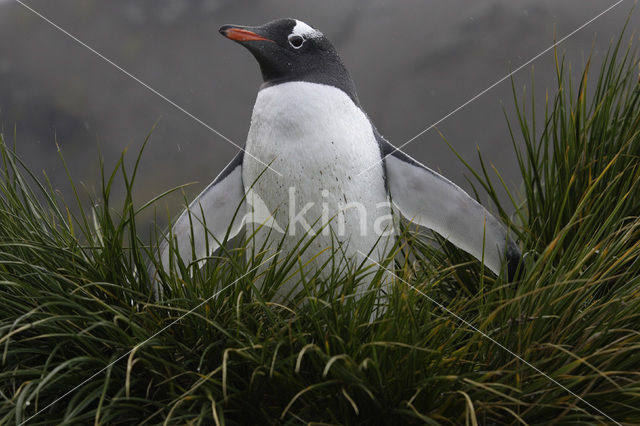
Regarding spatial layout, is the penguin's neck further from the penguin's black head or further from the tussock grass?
the tussock grass

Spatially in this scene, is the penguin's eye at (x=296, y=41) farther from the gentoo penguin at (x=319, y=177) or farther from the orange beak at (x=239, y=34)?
the orange beak at (x=239, y=34)

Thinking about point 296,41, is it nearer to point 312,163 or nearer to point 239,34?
point 239,34

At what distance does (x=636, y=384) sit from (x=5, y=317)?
5.40 feet

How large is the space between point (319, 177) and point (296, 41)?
0.58 metres

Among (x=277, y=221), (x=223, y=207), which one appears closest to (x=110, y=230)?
(x=277, y=221)

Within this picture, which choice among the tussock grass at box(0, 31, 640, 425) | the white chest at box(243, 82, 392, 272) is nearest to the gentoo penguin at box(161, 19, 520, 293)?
the white chest at box(243, 82, 392, 272)

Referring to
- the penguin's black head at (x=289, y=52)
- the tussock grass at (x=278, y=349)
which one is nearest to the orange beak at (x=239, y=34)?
the penguin's black head at (x=289, y=52)

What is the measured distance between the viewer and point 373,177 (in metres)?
2.46

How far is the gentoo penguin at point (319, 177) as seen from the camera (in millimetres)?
2293

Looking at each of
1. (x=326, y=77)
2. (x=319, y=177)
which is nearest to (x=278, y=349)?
(x=319, y=177)

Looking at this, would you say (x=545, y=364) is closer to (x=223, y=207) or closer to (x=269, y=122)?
(x=269, y=122)

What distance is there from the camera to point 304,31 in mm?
2469

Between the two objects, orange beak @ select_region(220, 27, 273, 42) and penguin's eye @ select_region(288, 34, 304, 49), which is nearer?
orange beak @ select_region(220, 27, 273, 42)

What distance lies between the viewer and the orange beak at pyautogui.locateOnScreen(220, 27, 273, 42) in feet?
7.67
